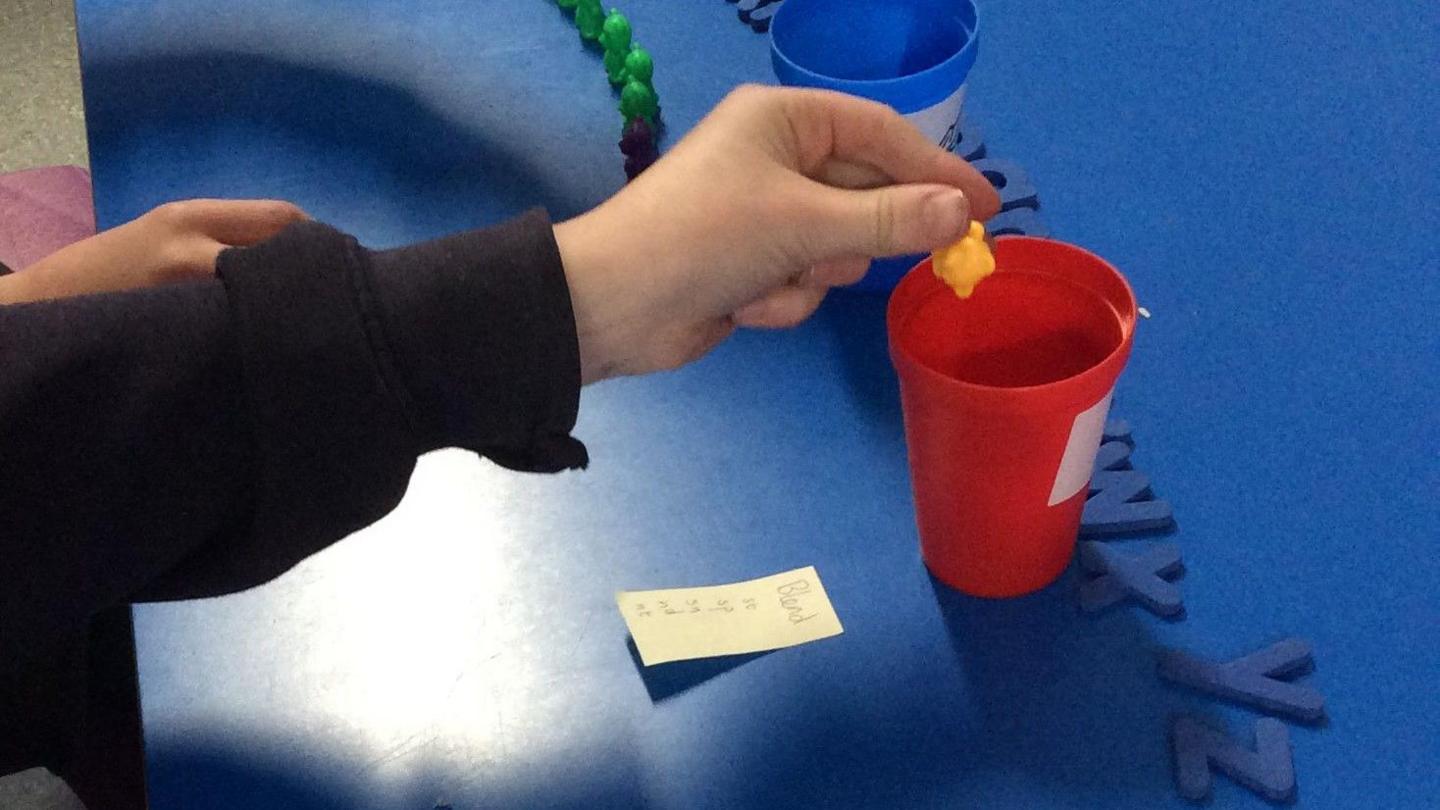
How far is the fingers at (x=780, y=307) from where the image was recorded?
59 cm

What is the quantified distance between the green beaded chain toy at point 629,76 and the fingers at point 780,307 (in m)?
0.24

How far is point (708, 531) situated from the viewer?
2.01 feet

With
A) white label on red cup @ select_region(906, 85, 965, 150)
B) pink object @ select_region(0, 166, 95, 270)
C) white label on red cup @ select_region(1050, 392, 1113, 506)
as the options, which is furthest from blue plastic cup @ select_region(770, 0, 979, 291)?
pink object @ select_region(0, 166, 95, 270)

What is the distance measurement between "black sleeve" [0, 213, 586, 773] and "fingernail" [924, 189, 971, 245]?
0.16 metres

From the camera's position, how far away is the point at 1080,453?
521 millimetres

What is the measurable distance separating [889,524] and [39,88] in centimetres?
182

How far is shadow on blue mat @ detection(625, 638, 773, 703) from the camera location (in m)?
0.55

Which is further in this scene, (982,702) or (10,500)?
(982,702)

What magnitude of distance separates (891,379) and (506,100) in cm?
43

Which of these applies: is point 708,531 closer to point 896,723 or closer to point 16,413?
point 896,723

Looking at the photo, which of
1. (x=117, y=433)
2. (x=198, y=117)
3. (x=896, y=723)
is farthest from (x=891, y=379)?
(x=198, y=117)

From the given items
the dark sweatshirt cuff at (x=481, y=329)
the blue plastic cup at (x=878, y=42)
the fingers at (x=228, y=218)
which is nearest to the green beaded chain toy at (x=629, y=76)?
the blue plastic cup at (x=878, y=42)

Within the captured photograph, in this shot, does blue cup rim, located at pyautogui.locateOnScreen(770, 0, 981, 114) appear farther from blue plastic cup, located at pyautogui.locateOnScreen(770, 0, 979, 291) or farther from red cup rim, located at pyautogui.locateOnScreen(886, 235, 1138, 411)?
red cup rim, located at pyautogui.locateOnScreen(886, 235, 1138, 411)

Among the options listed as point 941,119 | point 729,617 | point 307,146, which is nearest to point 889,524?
point 729,617
